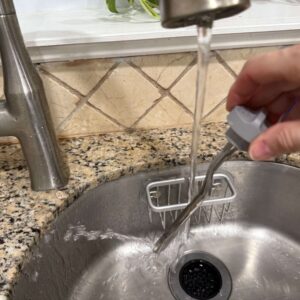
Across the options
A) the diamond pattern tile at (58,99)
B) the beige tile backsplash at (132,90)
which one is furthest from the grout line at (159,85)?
the diamond pattern tile at (58,99)

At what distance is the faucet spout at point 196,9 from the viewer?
229mm

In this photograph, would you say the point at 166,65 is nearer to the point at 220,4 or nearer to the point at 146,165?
the point at 146,165

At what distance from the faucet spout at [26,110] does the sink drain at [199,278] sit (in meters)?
0.25

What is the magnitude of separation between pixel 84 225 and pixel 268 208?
31 cm

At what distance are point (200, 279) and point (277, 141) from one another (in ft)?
1.07

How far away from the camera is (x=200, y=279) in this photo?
563mm

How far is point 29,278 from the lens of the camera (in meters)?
0.42

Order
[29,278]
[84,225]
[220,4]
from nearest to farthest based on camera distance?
[220,4]
[29,278]
[84,225]

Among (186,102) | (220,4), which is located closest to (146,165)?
(186,102)

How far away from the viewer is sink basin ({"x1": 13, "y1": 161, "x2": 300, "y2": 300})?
0.52 metres

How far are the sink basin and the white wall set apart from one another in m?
0.30

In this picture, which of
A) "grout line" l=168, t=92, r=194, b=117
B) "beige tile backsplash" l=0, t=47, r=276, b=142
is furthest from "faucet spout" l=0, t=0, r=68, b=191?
"grout line" l=168, t=92, r=194, b=117

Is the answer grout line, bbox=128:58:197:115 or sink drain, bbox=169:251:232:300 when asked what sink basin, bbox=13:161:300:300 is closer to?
sink drain, bbox=169:251:232:300

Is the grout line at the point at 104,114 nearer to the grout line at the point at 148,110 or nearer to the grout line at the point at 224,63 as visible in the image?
the grout line at the point at 148,110
